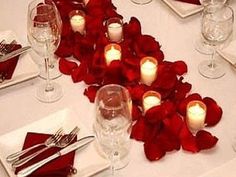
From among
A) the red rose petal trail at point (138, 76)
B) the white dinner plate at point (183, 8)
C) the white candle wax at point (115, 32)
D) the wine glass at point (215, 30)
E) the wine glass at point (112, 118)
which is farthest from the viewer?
the white dinner plate at point (183, 8)

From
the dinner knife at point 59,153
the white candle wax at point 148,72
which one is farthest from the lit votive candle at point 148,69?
the dinner knife at point 59,153

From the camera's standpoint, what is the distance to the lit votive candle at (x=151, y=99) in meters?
1.27

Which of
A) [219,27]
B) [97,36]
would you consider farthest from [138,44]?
[219,27]

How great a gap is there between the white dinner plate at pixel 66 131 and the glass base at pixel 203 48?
42 centimetres

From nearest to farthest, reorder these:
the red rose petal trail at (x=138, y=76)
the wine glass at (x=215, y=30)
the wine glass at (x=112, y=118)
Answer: the wine glass at (x=112, y=118), the red rose petal trail at (x=138, y=76), the wine glass at (x=215, y=30)

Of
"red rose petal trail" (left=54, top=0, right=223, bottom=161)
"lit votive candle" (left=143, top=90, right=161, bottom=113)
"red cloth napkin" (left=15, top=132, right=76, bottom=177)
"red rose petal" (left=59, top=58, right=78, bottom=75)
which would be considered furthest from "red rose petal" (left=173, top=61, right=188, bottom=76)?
"red cloth napkin" (left=15, top=132, right=76, bottom=177)

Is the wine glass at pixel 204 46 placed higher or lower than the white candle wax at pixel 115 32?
lower

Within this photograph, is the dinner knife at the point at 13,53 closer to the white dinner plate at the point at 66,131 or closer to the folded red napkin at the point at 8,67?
the folded red napkin at the point at 8,67

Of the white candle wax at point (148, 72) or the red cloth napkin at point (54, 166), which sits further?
the white candle wax at point (148, 72)

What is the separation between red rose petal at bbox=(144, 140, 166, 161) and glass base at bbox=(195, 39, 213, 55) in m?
0.38

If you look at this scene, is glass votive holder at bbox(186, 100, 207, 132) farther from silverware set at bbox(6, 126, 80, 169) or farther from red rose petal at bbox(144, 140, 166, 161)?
silverware set at bbox(6, 126, 80, 169)

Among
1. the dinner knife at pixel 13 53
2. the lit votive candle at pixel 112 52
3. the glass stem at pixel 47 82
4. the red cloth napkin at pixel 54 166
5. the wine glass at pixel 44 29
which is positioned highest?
the wine glass at pixel 44 29

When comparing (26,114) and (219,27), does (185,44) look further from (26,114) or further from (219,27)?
(26,114)

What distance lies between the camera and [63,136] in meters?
1.22
